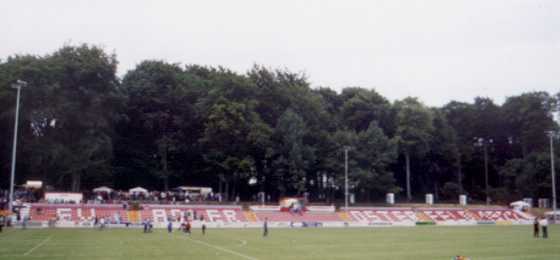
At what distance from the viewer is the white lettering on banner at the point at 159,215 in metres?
60.2

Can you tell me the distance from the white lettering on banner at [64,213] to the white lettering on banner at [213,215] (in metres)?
15.2

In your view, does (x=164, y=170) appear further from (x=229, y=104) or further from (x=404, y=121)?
(x=404, y=121)

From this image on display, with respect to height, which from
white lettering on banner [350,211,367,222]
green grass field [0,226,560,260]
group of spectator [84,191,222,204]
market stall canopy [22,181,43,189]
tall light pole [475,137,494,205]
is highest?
tall light pole [475,137,494,205]

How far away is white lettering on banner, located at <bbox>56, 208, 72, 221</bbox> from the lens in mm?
57188

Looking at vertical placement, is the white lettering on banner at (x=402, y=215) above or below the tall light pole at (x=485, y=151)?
below

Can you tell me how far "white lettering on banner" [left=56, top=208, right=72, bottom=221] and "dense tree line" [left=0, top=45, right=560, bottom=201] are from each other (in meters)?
8.97

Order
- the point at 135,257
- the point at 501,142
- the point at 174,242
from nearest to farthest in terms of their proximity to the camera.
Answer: the point at 135,257 < the point at 174,242 < the point at 501,142

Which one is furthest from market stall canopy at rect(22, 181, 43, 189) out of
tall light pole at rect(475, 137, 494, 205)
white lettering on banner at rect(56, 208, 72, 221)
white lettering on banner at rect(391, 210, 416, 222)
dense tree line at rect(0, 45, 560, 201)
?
tall light pole at rect(475, 137, 494, 205)

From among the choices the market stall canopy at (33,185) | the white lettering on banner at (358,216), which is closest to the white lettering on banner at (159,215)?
the market stall canopy at (33,185)

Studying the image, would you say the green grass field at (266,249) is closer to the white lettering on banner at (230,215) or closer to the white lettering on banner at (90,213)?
the white lettering on banner at (90,213)

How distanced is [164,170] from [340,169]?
25.6 m

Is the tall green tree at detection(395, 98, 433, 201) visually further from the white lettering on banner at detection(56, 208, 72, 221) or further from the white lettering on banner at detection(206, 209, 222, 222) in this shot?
the white lettering on banner at detection(56, 208, 72, 221)

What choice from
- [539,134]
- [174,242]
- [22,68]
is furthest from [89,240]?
[539,134]

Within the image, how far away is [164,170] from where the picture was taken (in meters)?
78.1
